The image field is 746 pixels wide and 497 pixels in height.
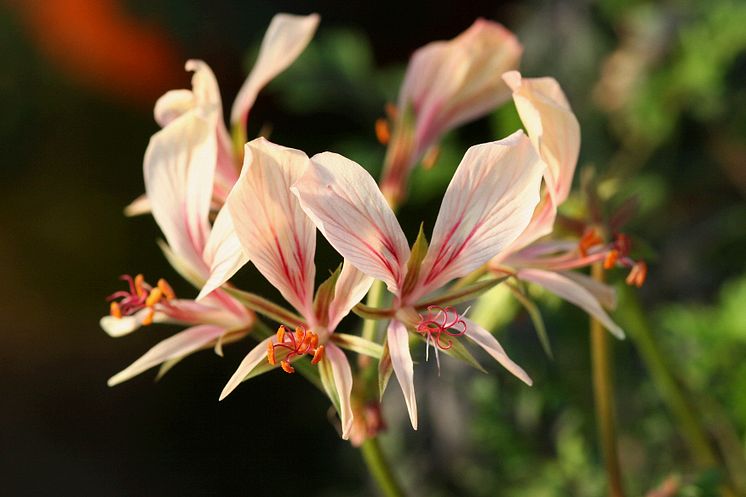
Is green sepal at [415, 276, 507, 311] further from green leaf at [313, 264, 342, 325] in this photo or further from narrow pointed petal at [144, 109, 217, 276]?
narrow pointed petal at [144, 109, 217, 276]

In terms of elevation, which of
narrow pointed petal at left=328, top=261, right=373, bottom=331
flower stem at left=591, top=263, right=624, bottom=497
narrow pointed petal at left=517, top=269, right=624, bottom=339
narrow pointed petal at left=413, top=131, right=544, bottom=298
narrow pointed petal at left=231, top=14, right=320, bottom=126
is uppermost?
narrow pointed petal at left=231, top=14, right=320, bottom=126

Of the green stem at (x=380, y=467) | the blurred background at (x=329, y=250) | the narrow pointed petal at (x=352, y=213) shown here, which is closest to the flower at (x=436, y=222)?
the narrow pointed petal at (x=352, y=213)

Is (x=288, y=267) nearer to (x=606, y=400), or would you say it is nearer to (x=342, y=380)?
(x=342, y=380)

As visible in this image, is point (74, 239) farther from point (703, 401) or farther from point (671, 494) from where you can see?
point (671, 494)

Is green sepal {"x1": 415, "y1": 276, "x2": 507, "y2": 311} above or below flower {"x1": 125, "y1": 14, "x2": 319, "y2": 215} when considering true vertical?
below

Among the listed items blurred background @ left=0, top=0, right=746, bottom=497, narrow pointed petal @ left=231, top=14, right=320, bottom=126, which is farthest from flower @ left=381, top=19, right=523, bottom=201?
blurred background @ left=0, top=0, right=746, bottom=497

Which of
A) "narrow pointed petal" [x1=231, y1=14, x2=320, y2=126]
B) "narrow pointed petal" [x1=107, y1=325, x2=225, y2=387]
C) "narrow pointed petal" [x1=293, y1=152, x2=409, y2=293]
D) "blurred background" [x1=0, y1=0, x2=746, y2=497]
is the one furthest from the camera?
"blurred background" [x1=0, y1=0, x2=746, y2=497]
